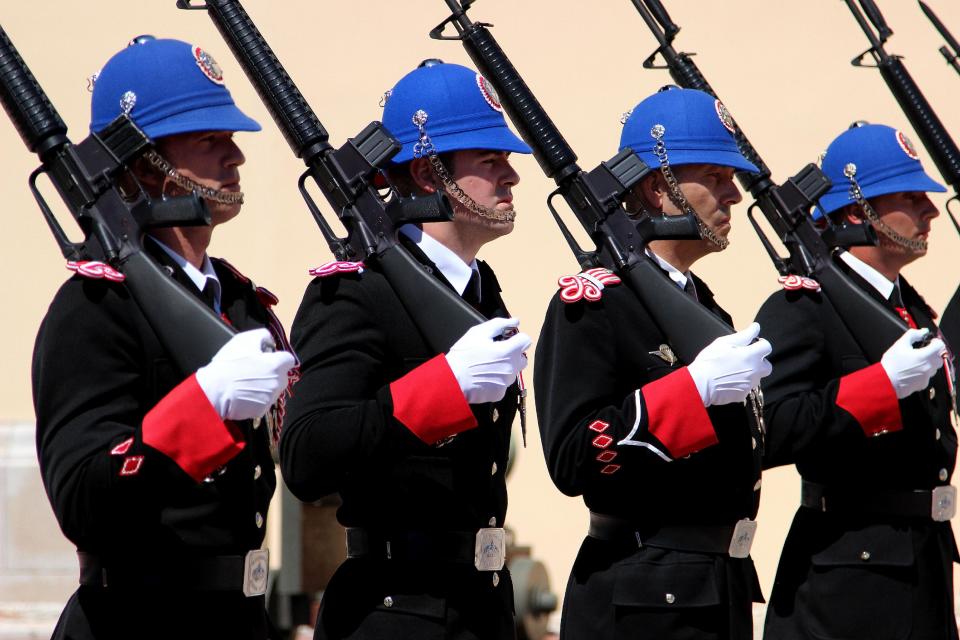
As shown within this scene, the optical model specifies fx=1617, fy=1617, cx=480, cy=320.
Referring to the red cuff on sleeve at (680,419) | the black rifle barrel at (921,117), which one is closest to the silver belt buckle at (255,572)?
the red cuff on sleeve at (680,419)

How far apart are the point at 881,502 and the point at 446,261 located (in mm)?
2142

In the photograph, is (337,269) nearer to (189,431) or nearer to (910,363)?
(189,431)

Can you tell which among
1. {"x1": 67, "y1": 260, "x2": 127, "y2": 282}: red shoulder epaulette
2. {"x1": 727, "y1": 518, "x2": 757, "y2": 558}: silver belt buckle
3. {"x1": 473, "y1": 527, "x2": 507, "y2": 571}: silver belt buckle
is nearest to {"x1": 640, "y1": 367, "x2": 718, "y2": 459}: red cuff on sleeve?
{"x1": 727, "y1": 518, "x2": 757, "y2": 558}: silver belt buckle

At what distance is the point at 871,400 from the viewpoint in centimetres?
541

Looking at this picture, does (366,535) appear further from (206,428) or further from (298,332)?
(206,428)

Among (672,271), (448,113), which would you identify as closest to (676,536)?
(672,271)

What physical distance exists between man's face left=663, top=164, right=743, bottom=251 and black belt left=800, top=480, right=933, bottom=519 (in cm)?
120

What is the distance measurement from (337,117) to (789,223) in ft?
15.8

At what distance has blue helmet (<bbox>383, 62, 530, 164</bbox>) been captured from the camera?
446 cm

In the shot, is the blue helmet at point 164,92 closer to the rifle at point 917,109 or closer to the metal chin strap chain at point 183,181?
Answer: the metal chin strap chain at point 183,181

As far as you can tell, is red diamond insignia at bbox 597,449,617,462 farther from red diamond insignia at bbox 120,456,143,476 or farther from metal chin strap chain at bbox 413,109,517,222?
red diamond insignia at bbox 120,456,143,476

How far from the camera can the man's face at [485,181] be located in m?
4.38

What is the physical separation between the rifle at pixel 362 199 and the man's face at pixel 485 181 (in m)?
0.18

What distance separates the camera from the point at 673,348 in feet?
15.5
